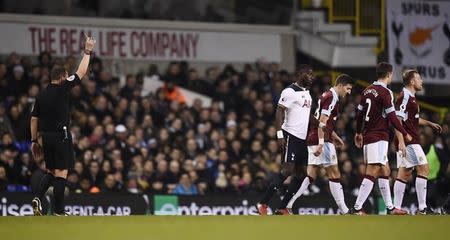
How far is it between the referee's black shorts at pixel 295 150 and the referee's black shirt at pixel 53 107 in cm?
321

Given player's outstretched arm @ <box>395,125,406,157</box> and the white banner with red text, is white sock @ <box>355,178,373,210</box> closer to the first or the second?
player's outstretched arm @ <box>395,125,406,157</box>

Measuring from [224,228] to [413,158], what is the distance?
4.60m

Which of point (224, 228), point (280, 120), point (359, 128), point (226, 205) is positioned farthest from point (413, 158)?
point (226, 205)

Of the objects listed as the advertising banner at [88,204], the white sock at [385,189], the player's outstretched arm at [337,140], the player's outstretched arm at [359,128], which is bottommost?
the advertising banner at [88,204]

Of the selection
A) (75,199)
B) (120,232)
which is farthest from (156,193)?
(120,232)

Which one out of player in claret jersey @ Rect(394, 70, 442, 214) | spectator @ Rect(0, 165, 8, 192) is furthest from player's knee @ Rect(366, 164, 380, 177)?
spectator @ Rect(0, 165, 8, 192)

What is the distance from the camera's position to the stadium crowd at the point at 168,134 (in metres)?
23.5

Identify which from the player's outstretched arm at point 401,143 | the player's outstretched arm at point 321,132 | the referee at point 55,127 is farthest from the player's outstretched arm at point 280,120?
the referee at point 55,127

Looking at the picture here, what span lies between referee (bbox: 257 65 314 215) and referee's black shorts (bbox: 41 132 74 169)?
3.02 meters

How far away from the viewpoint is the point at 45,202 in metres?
21.5

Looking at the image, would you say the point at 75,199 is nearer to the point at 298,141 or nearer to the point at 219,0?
the point at 298,141

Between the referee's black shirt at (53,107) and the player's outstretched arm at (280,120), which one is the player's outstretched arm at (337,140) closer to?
the player's outstretched arm at (280,120)

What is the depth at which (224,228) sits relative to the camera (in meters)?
14.6

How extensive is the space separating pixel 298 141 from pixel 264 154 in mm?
7607
